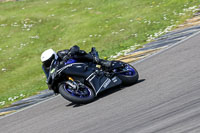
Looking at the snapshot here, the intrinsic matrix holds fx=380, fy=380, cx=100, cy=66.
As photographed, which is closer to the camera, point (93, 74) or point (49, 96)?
point (93, 74)

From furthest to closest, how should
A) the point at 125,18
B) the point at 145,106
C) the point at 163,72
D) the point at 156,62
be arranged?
the point at 125,18 < the point at 156,62 < the point at 163,72 < the point at 145,106

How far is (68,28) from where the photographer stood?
21516 millimetres

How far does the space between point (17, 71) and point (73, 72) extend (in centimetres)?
969

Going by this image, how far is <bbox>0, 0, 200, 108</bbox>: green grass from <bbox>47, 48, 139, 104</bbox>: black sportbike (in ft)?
13.2

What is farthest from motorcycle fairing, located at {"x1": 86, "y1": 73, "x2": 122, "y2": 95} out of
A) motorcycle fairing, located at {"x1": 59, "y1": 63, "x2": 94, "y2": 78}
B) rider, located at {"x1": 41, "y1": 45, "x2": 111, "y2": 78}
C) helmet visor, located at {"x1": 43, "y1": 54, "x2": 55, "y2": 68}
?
helmet visor, located at {"x1": 43, "y1": 54, "x2": 55, "y2": 68}

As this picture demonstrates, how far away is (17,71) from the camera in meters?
17.1

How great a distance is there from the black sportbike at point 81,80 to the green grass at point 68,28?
13.2 feet

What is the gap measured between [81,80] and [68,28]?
13.8 m

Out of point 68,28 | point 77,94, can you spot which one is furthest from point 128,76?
point 68,28

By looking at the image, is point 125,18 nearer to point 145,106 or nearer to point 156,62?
point 156,62

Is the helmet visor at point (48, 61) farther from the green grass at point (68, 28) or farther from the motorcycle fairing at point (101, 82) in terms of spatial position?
the green grass at point (68, 28)

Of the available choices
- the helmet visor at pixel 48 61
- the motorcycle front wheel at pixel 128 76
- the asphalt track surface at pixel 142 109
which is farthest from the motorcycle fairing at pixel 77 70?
the motorcycle front wheel at pixel 128 76

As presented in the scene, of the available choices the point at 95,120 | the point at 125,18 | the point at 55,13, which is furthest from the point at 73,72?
the point at 55,13

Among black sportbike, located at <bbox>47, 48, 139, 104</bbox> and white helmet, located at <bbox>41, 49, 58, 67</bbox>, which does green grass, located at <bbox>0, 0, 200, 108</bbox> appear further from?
black sportbike, located at <bbox>47, 48, 139, 104</bbox>
